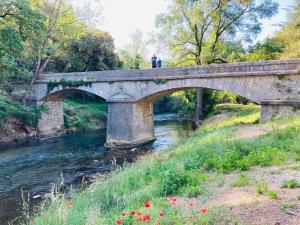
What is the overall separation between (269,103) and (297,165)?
361 inches

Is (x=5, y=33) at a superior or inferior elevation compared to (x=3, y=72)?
superior

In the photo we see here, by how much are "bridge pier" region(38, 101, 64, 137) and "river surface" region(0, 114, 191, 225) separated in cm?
177

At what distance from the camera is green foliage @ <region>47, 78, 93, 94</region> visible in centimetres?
2392

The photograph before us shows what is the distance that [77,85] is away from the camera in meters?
24.4

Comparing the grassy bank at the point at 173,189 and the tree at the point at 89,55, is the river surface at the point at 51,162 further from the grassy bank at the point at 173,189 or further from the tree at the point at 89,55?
the tree at the point at 89,55

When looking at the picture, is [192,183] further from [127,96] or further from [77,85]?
[77,85]

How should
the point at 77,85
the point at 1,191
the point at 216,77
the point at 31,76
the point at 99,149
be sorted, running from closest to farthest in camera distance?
the point at 1,191
the point at 216,77
the point at 99,149
the point at 77,85
the point at 31,76

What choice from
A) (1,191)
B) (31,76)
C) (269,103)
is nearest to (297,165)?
(269,103)

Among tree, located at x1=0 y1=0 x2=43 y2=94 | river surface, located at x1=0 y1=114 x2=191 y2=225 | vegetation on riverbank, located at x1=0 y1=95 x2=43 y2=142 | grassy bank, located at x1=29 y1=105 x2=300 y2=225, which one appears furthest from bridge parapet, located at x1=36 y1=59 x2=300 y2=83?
grassy bank, located at x1=29 y1=105 x2=300 y2=225

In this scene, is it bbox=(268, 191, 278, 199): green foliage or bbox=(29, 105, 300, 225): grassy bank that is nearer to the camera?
bbox=(29, 105, 300, 225): grassy bank

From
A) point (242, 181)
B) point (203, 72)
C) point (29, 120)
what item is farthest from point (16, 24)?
point (242, 181)

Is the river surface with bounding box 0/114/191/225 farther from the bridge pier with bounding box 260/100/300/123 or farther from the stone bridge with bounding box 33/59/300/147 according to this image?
the bridge pier with bounding box 260/100/300/123

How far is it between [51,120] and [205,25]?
15.0 metres

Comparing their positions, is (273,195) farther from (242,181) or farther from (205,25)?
(205,25)
